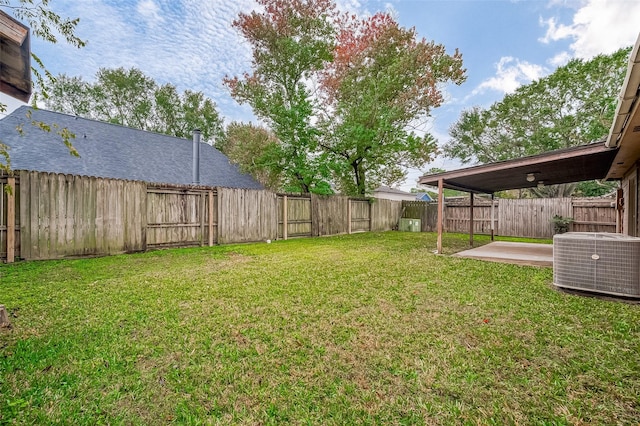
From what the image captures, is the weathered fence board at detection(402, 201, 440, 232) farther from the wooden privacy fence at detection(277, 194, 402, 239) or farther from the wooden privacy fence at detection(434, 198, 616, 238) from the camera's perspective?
the wooden privacy fence at detection(277, 194, 402, 239)

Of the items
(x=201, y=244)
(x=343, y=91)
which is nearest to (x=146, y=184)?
(x=201, y=244)

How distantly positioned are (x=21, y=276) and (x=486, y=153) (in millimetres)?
23008

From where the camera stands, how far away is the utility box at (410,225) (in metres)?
14.0

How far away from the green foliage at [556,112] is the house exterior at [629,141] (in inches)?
422

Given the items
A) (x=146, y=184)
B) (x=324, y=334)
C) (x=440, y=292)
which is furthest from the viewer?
(x=146, y=184)

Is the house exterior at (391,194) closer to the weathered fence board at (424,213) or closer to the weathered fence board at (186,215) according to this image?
the weathered fence board at (424,213)

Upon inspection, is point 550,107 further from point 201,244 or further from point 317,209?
point 201,244

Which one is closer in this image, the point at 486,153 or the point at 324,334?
the point at 324,334

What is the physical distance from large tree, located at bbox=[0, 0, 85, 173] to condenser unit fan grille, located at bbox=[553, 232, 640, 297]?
5397 millimetres

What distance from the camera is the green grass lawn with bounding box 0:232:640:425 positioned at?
1595 mm

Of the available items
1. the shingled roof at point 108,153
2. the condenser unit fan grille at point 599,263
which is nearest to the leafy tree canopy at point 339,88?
the shingled roof at point 108,153

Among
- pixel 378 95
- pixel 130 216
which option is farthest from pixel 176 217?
pixel 378 95

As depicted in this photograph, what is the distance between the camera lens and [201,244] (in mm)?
8141

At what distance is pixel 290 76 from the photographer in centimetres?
1352
